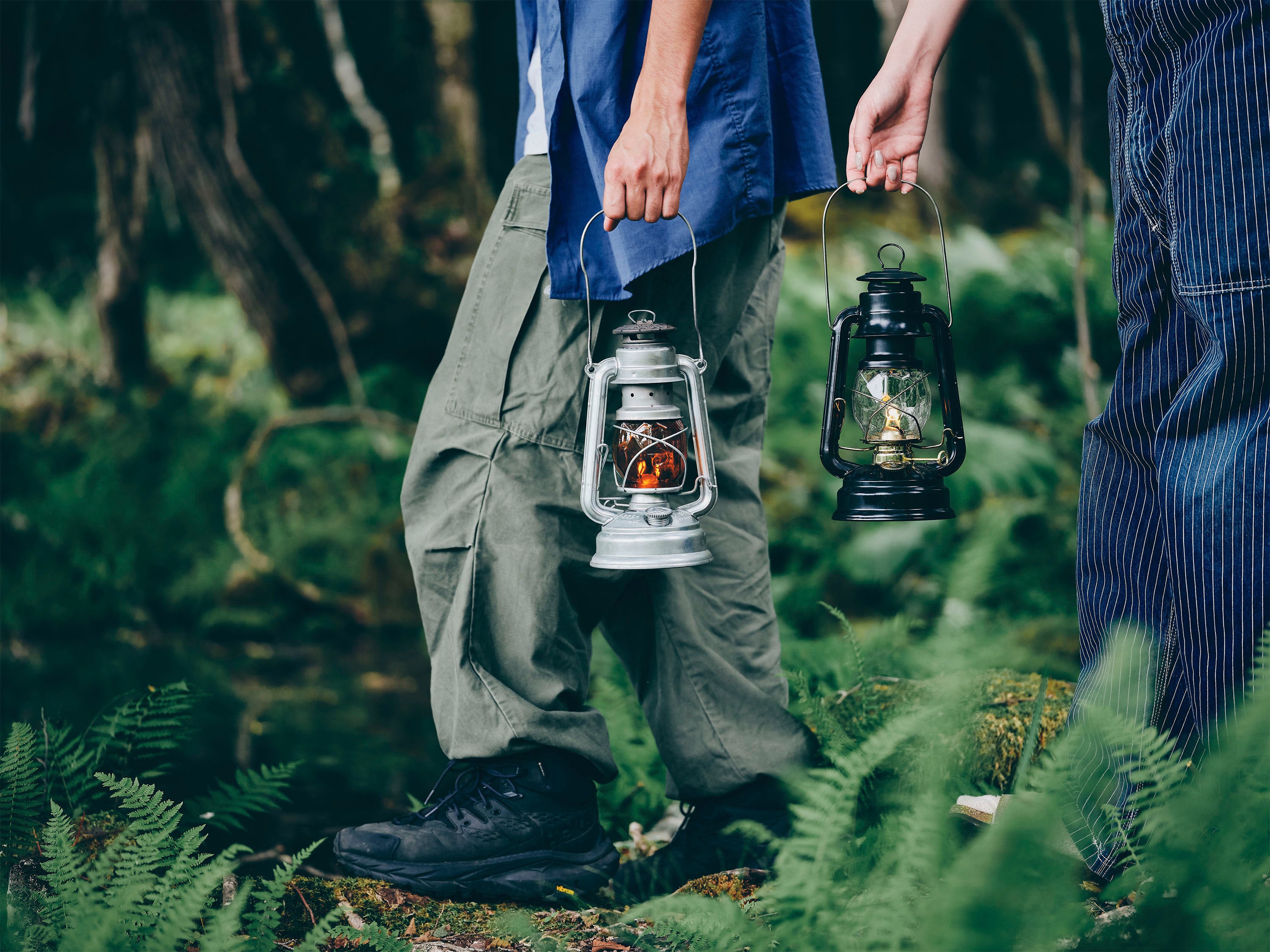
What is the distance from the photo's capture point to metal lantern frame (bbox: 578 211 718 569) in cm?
199

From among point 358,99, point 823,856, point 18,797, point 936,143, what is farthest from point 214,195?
point 823,856

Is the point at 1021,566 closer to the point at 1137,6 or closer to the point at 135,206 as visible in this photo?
the point at 1137,6

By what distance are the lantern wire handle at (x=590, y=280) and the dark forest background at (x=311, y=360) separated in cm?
238

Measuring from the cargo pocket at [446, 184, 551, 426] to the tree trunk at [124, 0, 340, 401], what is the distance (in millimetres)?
5547

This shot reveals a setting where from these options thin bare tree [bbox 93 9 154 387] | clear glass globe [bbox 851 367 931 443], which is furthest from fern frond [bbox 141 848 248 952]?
thin bare tree [bbox 93 9 154 387]

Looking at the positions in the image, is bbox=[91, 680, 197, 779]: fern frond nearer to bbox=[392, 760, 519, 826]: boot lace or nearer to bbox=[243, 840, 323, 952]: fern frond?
bbox=[392, 760, 519, 826]: boot lace

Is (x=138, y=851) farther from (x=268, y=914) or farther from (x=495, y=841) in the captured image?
(x=495, y=841)

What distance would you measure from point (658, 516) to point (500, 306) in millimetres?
567

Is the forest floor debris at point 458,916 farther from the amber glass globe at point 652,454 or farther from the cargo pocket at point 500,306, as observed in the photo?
the cargo pocket at point 500,306

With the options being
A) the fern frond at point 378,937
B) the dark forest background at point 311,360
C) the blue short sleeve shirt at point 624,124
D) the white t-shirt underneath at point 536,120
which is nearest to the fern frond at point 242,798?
the fern frond at point 378,937

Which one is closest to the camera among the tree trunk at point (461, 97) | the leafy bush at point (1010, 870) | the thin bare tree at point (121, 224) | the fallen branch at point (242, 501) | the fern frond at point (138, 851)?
the leafy bush at point (1010, 870)

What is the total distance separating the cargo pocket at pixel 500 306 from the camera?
7.13 ft

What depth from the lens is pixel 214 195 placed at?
704cm

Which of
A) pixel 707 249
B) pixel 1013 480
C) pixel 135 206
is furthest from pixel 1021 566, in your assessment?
pixel 135 206
